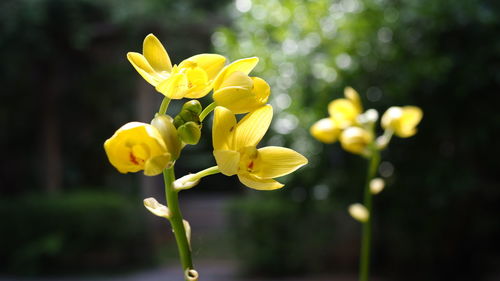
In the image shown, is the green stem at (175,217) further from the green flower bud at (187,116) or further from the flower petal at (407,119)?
the flower petal at (407,119)

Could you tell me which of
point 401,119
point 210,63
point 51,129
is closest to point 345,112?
point 401,119

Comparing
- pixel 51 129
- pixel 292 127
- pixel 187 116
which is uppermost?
pixel 187 116

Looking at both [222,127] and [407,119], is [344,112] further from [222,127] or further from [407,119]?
[222,127]

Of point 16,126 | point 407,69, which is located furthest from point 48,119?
point 407,69

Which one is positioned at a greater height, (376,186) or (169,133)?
(169,133)

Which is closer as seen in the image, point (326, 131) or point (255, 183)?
point (255, 183)

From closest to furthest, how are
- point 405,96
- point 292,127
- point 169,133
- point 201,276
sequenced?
point 169,133
point 292,127
point 405,96
point 201,276

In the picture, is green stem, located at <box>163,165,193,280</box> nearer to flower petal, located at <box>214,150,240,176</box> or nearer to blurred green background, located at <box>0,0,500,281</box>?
flower petal, located at <box>214,150,240,176</box>
